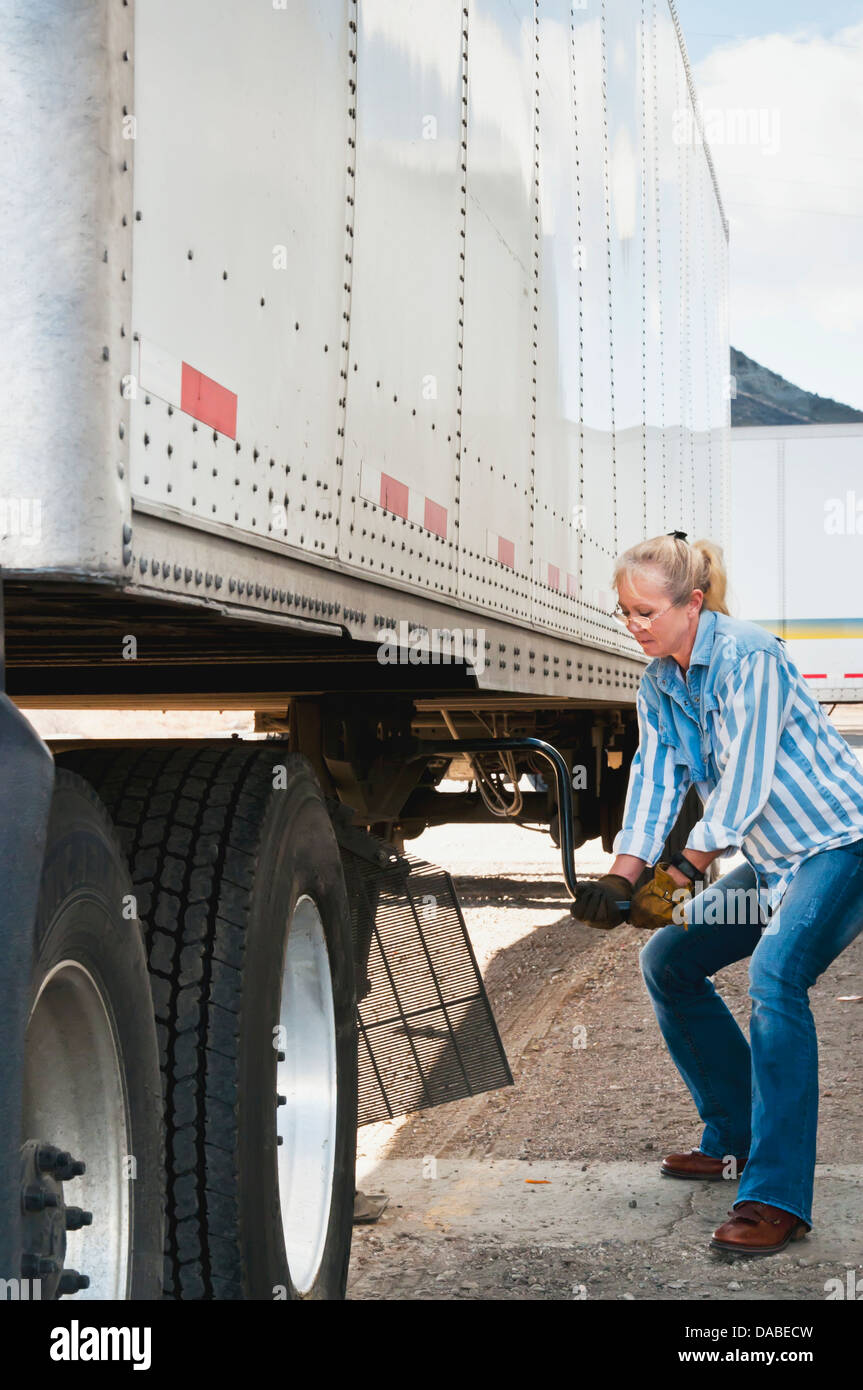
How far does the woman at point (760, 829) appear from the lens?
3.86 metres

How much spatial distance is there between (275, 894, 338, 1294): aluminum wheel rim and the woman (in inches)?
31.2

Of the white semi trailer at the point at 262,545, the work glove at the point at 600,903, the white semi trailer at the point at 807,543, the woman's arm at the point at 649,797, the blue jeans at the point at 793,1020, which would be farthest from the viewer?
the white semi trailer at the point at 807,543

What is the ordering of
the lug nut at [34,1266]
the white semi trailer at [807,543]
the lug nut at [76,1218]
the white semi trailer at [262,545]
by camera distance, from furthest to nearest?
1. the white semi trailer at [807,543]
2. the lug nut at [76,1218]
3. the lug nut at [34,1266]
4. the white semi trailer at [262,545]

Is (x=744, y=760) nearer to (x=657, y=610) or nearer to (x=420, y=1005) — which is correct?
(x=657, y=610)

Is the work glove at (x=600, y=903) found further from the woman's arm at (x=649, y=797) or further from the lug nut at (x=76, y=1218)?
the lug nut at (x=76, y=1218)

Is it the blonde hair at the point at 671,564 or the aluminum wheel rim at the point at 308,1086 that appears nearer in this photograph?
the aluminum wheel rim at the point at 308,1086

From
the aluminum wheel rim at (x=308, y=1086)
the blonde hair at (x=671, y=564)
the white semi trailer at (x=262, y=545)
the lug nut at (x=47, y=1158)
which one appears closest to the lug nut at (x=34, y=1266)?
the white semi trailer at (x=262, y=545)

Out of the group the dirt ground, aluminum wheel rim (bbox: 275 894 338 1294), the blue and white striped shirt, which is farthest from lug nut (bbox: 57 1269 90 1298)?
the blue and white striped shirt

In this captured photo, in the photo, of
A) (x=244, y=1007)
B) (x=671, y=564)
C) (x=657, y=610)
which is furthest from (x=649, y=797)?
(x=244, y=1007)

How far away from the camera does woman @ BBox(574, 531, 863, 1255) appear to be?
3863 mm

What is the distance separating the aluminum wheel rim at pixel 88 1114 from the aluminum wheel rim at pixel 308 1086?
1007 millimetres

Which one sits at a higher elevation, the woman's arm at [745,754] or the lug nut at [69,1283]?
the woman's arm at [745,754]

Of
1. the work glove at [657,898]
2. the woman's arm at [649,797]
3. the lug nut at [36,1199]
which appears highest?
the woman's arm at [649,797]

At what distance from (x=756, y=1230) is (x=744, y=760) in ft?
3.96
